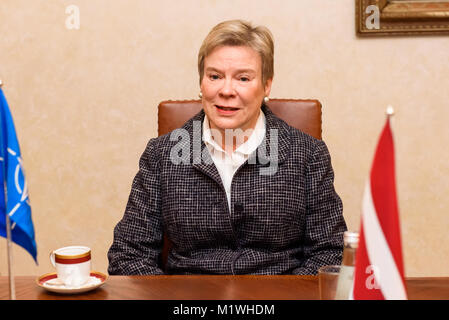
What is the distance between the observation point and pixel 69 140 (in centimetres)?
238

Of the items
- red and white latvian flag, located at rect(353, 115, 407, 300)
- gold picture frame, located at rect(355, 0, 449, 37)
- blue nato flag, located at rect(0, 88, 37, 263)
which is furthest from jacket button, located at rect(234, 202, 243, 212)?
gold picture frame, located at rect(355, 0, 449, 37)

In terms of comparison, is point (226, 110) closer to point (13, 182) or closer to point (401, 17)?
point (13, 182)

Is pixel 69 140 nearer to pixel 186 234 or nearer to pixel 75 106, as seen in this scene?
pixel 75 106

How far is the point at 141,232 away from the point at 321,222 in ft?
1.78

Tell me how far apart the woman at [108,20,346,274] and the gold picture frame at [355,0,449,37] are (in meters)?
0.70

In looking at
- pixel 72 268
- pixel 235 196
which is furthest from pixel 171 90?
pixel 72 268

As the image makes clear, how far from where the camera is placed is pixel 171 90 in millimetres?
2320

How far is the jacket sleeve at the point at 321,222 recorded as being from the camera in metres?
1.58

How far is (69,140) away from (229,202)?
3.52 feet

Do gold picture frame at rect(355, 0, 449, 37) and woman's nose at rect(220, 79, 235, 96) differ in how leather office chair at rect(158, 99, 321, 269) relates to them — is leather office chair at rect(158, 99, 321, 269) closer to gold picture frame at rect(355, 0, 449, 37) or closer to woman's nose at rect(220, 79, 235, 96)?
woman's nose at rect(220, 79, 235, 96)

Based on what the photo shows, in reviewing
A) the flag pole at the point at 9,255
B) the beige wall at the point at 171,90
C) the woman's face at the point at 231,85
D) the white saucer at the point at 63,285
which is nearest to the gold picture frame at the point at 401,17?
the beige wall at the point at 171,90

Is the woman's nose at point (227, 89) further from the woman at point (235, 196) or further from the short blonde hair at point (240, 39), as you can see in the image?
the short blonde hair at point (240, 39)
